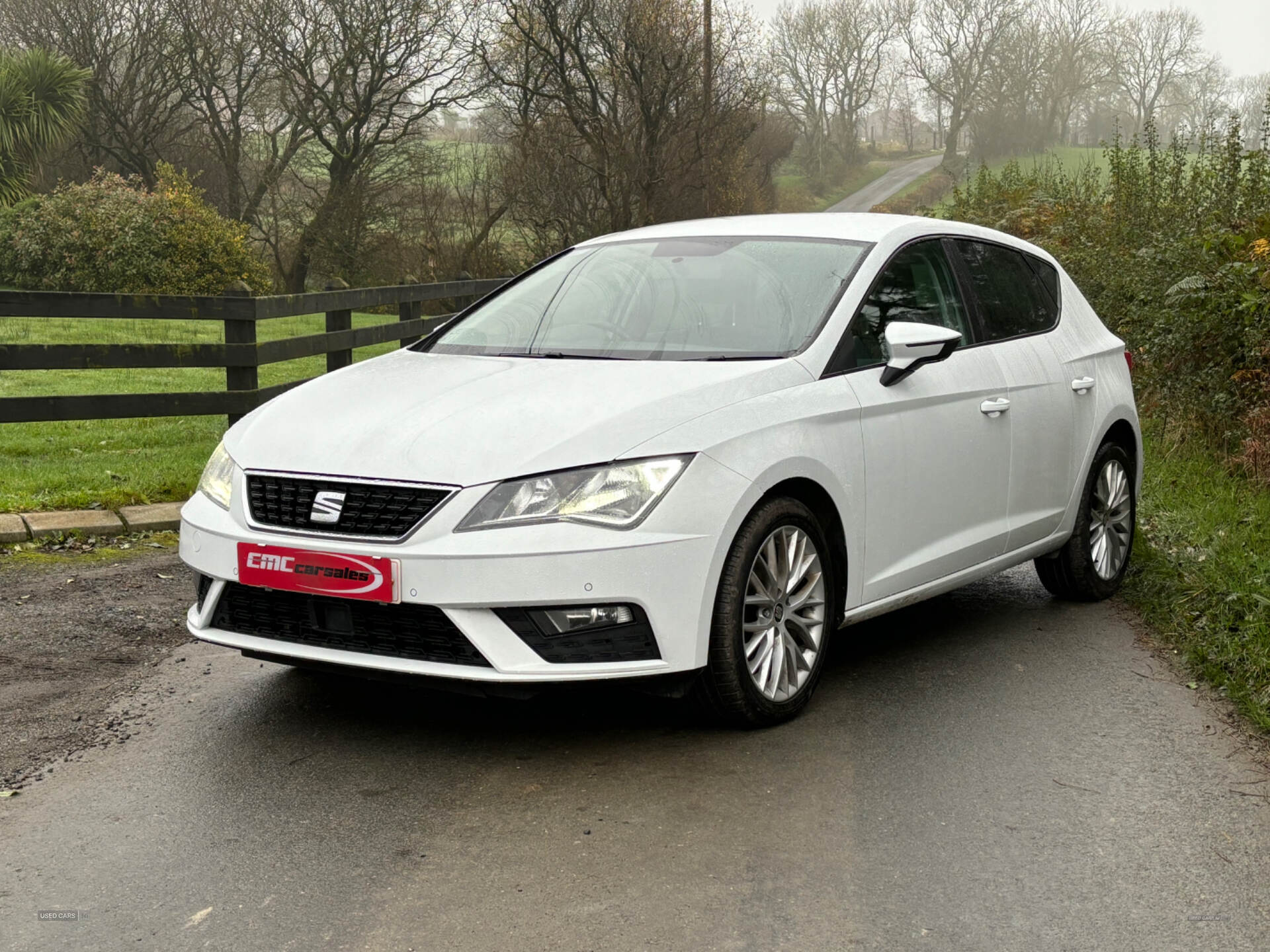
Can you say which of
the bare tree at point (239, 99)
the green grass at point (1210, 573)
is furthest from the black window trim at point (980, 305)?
the bare tree at point (239, 99)

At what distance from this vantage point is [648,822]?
3.91 meters

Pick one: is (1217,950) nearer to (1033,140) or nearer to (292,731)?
(292,731)

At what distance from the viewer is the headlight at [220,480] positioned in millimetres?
4633

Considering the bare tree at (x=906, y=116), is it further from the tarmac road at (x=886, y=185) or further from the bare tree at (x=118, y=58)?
the bare tree at (x=118, y=58)

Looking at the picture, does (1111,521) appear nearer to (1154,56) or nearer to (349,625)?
(349,625)

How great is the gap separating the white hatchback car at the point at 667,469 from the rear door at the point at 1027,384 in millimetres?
17

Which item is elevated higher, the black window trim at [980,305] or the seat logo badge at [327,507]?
the black window trim at [980,305]

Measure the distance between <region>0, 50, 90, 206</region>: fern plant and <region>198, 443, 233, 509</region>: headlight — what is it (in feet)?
82.3

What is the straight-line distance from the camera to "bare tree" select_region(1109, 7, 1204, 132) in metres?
89.5

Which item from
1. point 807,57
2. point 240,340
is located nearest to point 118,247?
point 240,340

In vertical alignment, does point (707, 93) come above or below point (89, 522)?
above

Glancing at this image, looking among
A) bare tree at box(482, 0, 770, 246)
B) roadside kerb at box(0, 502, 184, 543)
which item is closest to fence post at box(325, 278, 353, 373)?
roadside kerb at box(0, 502, 184, 543)

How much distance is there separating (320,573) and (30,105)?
27021 millimetres

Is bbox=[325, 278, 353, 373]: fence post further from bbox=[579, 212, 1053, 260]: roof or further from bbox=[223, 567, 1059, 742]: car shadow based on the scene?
bbox=[223, 567, 1059, 742]: car shadow
